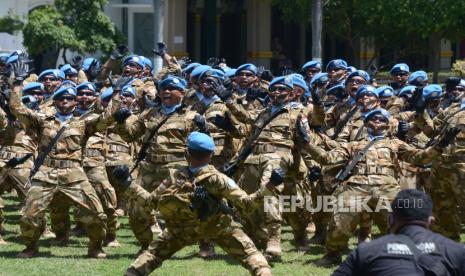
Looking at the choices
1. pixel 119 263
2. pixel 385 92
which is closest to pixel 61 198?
pixel 119 263

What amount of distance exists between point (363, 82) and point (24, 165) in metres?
4.57

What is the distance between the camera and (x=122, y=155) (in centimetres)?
1652

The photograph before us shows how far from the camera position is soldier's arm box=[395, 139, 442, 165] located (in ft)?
42.0

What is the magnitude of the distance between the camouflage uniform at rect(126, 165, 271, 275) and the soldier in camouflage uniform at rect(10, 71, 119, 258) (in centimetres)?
233

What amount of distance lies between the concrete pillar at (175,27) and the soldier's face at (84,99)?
24.1 meters

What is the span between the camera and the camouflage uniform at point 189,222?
11.0 metres

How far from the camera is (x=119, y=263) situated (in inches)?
528

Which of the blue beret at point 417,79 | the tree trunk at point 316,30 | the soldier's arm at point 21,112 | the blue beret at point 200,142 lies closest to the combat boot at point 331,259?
the blue beret at point 200,142

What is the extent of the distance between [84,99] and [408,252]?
289 inches

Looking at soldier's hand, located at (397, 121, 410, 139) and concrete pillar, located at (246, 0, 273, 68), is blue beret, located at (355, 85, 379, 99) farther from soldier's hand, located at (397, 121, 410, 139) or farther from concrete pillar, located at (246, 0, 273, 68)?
concrete pillar, located at (246, 0, 273, 68)

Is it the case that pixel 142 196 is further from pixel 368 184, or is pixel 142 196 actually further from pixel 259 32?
pixel 259 32

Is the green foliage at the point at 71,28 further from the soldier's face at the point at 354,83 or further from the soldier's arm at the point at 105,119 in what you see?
the soldier's arm at the point at 105,119

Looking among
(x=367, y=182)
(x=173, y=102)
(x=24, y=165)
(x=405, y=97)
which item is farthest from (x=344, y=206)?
(x=24, y=165)

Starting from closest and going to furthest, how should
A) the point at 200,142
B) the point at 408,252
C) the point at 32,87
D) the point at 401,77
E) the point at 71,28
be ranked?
1. the point at 408,252
2. the point at 200,142
3. the point at 32,87
4. the point at 401,77
5. the point at 71,28
